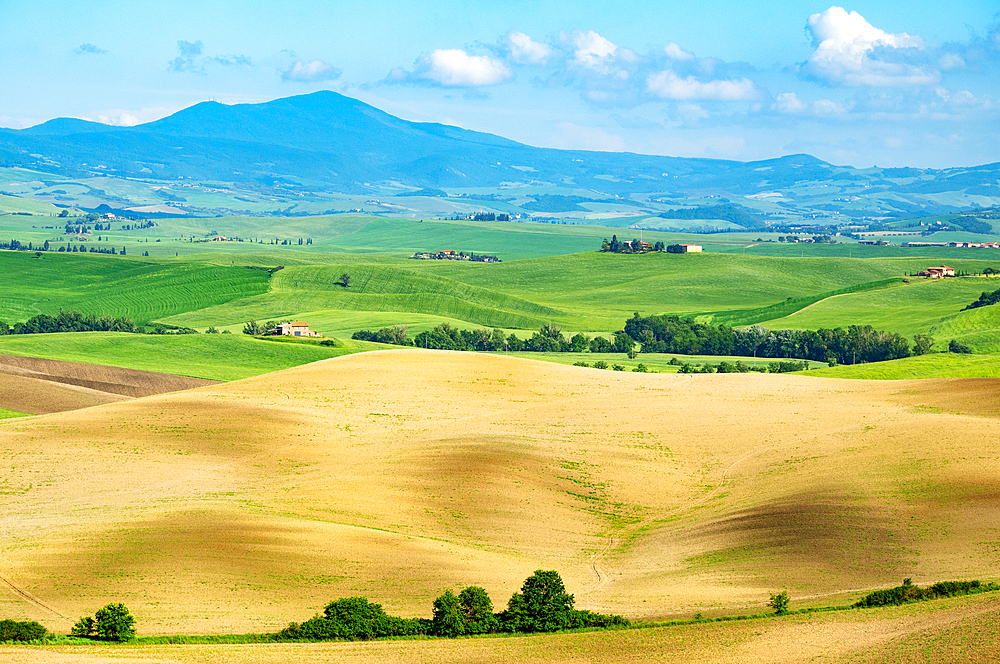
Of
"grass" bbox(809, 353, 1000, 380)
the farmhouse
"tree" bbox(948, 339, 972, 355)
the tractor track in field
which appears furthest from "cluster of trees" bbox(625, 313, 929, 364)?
the tractor track in field

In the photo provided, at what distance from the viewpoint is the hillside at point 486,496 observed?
152 feet

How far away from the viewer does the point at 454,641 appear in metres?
41.3

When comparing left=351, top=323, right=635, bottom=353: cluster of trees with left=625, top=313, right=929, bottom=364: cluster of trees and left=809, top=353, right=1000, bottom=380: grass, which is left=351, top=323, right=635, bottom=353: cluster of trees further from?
left=809, top=353, right=1000, bottom=380: grass

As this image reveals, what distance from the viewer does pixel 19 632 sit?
39.3 metres

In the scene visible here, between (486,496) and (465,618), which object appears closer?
(465,618)

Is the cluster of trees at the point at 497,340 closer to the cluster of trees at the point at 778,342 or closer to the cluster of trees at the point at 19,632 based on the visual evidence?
the cluster of trees at the point at 778,342

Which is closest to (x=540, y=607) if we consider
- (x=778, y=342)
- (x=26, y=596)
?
(x=26, y=596)

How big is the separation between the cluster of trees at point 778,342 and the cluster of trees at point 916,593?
101 m

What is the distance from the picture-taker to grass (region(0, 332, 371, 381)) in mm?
133250

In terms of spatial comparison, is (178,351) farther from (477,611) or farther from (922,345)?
(477,611)

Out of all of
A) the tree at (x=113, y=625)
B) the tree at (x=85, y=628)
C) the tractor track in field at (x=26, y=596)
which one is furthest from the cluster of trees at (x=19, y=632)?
the tractor track in field at (x=26, y=596)

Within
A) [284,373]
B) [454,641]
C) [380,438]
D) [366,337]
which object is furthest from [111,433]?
[366,337]

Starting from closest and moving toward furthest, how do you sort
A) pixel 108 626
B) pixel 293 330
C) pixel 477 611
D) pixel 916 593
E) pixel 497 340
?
pixel 108 626
pixel 477 611
pixel 916 593
pixel 293 330
pixel 497 340

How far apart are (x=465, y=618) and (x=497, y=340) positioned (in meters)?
128
